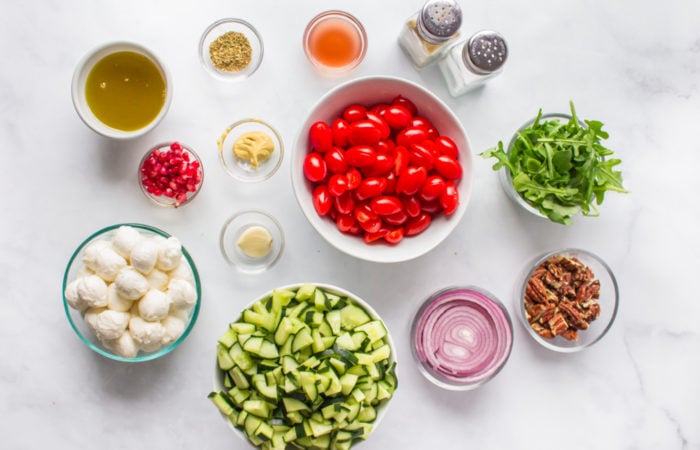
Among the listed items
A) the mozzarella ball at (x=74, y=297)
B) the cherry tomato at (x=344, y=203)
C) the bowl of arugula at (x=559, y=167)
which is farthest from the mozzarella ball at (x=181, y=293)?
the bowl of arugula at (x=559, y=167)

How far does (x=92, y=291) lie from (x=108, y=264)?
0.26ft

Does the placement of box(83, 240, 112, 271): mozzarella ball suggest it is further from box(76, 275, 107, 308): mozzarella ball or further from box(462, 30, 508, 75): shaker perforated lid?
box(462, 30, 508, 75): shaker perforated lid

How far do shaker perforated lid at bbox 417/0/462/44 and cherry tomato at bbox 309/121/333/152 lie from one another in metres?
0.39

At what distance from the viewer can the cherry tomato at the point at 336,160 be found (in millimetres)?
1698

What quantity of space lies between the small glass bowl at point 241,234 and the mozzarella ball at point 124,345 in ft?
1.17

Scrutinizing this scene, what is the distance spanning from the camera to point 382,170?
1696 millimetres

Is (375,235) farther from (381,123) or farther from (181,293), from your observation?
(181,293)

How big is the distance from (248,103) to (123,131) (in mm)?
376

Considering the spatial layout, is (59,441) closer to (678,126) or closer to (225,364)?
(225,364)

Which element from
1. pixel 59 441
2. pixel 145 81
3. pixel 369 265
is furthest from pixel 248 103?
pixel 59 441

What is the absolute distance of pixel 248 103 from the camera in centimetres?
191

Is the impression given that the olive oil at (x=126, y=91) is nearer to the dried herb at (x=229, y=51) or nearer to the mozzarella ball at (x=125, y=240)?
the dried herb at (x=229, y=51)

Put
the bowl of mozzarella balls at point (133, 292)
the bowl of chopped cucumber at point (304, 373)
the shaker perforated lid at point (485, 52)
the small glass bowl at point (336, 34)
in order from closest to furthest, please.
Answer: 1. the bowl of chopped cucumber at point (304, 373)
2. the bowl of mozzarella balls at point (133, 292)
3. the shaker perforated lid at point (485, 52)
4. the small glass bowl at point (336, 34)

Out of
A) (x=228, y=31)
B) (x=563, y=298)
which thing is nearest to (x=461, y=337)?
(x=563, y=298)
